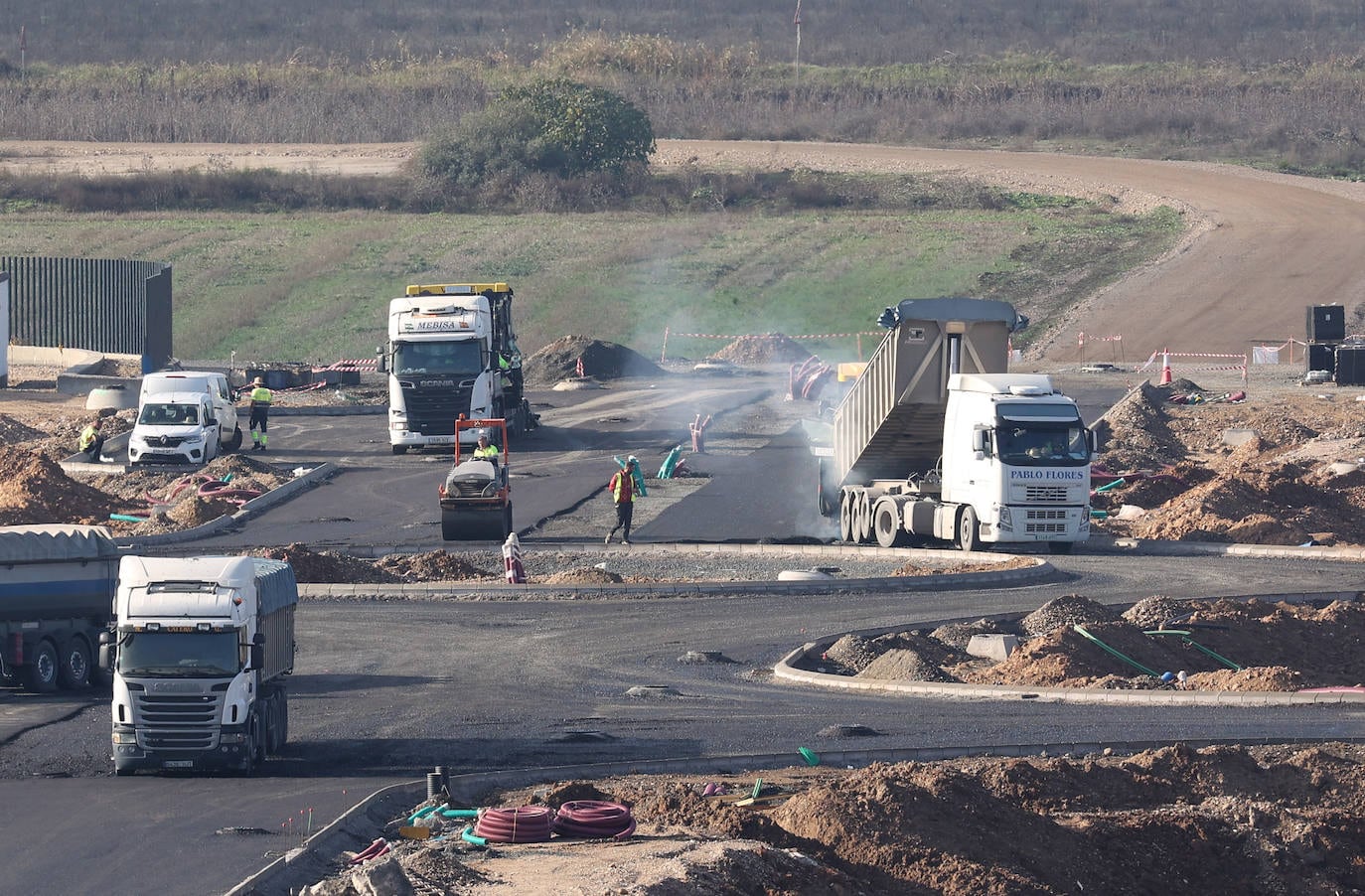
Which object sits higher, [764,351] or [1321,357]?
[764,351]

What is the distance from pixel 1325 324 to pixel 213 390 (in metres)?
33.6

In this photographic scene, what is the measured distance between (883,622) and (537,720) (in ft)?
24.4

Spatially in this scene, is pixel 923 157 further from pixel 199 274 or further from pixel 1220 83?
pixel 199 274

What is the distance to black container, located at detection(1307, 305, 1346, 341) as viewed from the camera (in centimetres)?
5669

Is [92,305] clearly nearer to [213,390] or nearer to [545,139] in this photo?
[213,390]

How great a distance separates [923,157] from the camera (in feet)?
303

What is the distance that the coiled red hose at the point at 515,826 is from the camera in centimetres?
1529

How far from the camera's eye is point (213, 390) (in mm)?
46656

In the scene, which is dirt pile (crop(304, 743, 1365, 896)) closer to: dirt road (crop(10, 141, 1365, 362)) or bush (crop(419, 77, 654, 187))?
dirt road (crop(10, 141, 1365, 362))

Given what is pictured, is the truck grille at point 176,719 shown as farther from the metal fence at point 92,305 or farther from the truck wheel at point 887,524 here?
the metal fence at point 92,305

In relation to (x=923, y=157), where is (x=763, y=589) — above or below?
below

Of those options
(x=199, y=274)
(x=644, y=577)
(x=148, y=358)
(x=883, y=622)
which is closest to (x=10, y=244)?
(x=199, y=274)

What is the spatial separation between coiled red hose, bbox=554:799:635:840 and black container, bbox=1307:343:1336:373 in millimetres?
46074

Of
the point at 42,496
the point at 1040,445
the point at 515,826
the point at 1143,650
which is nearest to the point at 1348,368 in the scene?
the point at 1040,445
